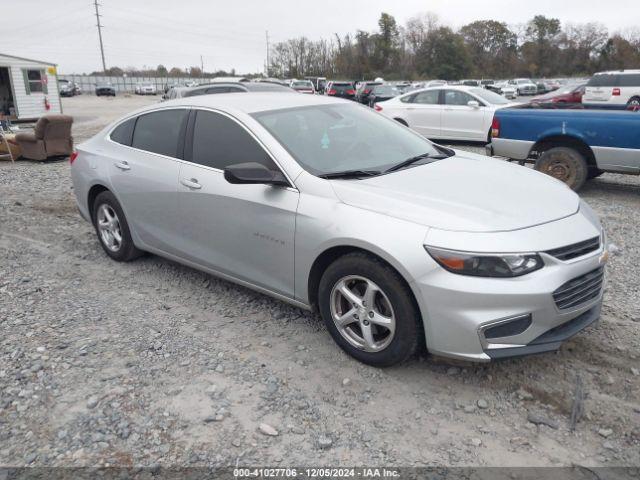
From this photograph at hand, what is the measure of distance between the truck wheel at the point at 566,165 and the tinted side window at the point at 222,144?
5.31m

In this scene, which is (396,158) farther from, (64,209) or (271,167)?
(64,209)

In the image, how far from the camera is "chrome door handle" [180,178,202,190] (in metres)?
4.03

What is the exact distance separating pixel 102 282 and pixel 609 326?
4170 millimetres

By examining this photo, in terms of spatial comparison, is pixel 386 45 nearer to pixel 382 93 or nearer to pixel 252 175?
pixel 382 93

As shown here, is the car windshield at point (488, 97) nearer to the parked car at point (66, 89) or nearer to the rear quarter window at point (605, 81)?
the rear quarter window at point (605, 81)

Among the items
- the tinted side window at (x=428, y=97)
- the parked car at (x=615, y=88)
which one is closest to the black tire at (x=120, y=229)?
the tinted side window at (x=428, y=97)

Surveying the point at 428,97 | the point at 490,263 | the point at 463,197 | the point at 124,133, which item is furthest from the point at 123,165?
the point at 428,97

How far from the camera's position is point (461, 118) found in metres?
12.7

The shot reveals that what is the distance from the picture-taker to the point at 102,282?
4.79 metres

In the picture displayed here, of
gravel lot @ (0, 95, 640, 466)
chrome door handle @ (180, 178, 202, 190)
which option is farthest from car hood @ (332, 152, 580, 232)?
chrome door handle @ (180, 178, 202, 190)

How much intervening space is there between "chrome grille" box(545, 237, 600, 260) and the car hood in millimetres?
195

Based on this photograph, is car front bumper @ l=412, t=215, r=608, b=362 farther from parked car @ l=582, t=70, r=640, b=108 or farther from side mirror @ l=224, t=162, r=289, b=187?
parked car @ l=582, t=70, r=640, b=108

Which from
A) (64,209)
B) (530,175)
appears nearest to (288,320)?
(530,175)

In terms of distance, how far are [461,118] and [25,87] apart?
1901cm
